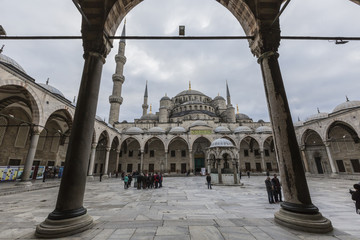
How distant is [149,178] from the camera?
36.8 ft

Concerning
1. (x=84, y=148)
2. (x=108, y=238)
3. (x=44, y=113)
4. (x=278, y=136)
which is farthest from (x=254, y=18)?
(x=44, y=113)

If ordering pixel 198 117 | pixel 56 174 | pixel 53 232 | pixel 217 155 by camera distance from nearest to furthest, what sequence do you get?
1. pixel 53 232
2. pixel 217 155
3. pixel 56 174
4. pixel 198 117

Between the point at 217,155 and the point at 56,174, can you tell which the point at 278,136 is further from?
the point at 56,174

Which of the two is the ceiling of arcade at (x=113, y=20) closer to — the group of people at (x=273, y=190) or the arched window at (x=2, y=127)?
the group of people at (x=273, y=190)

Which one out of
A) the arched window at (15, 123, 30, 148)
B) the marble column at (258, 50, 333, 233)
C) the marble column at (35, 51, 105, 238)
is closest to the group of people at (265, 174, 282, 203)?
the marble column at (258, 50, 333, 233)

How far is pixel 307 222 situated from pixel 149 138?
24049 millimetres

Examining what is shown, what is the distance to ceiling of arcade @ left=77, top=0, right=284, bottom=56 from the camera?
429 centimetres

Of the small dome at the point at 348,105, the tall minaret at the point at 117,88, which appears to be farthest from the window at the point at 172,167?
the small dome at the point at 348,105

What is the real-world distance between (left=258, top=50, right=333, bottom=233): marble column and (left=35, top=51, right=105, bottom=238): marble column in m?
4.30

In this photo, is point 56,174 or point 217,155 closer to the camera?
point 217,155

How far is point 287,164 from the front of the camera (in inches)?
137

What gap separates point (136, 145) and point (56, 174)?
12.0 meters

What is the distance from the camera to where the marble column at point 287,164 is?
10.00 ft

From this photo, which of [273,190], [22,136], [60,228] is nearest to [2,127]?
[22,136]
